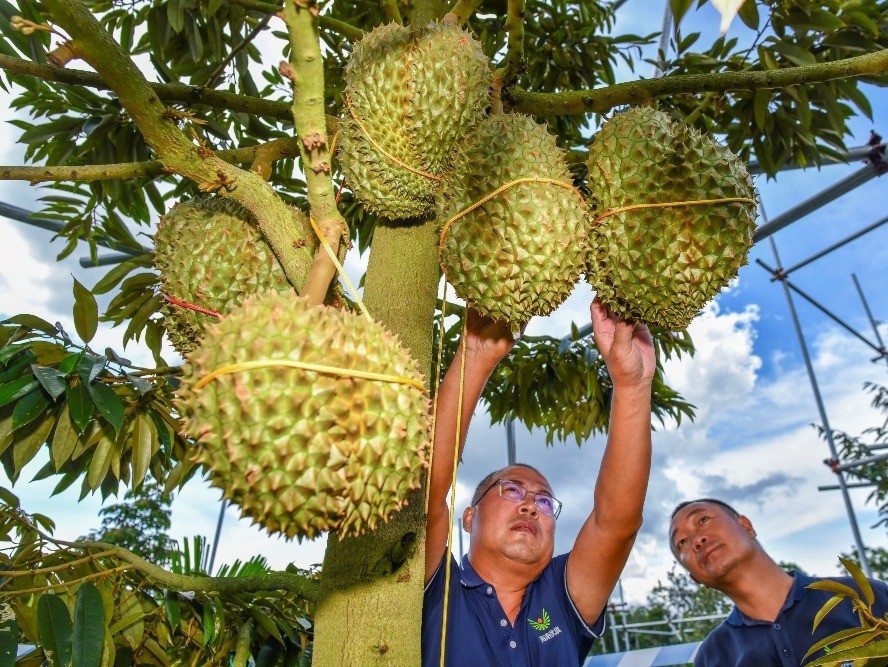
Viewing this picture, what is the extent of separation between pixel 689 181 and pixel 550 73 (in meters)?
1.96

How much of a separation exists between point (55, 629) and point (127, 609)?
0.27 m

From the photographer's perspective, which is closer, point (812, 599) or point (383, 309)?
point (383, 309)

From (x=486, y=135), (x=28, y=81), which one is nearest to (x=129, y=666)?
(x=486, y=135)

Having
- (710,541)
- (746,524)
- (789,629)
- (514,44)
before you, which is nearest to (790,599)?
(789,629)

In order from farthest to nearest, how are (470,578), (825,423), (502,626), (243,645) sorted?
(825,423), (470,578), (502,626), (243,645)

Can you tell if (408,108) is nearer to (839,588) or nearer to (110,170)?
(110,170)

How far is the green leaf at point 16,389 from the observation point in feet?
4.47

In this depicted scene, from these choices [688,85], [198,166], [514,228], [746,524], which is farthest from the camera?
[746,524]

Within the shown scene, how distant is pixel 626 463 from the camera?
5.53 feet

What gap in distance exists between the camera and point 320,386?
0.72 m

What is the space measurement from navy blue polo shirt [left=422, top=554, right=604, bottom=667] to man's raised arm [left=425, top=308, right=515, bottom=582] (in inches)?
9.8

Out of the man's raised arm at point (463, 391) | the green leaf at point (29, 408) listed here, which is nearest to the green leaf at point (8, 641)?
the green leaf at point (29, 408)

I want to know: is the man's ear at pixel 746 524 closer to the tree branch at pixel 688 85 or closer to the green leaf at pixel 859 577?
the green leaf at pixel 859 577

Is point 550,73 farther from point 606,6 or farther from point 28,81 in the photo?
point 28,81
